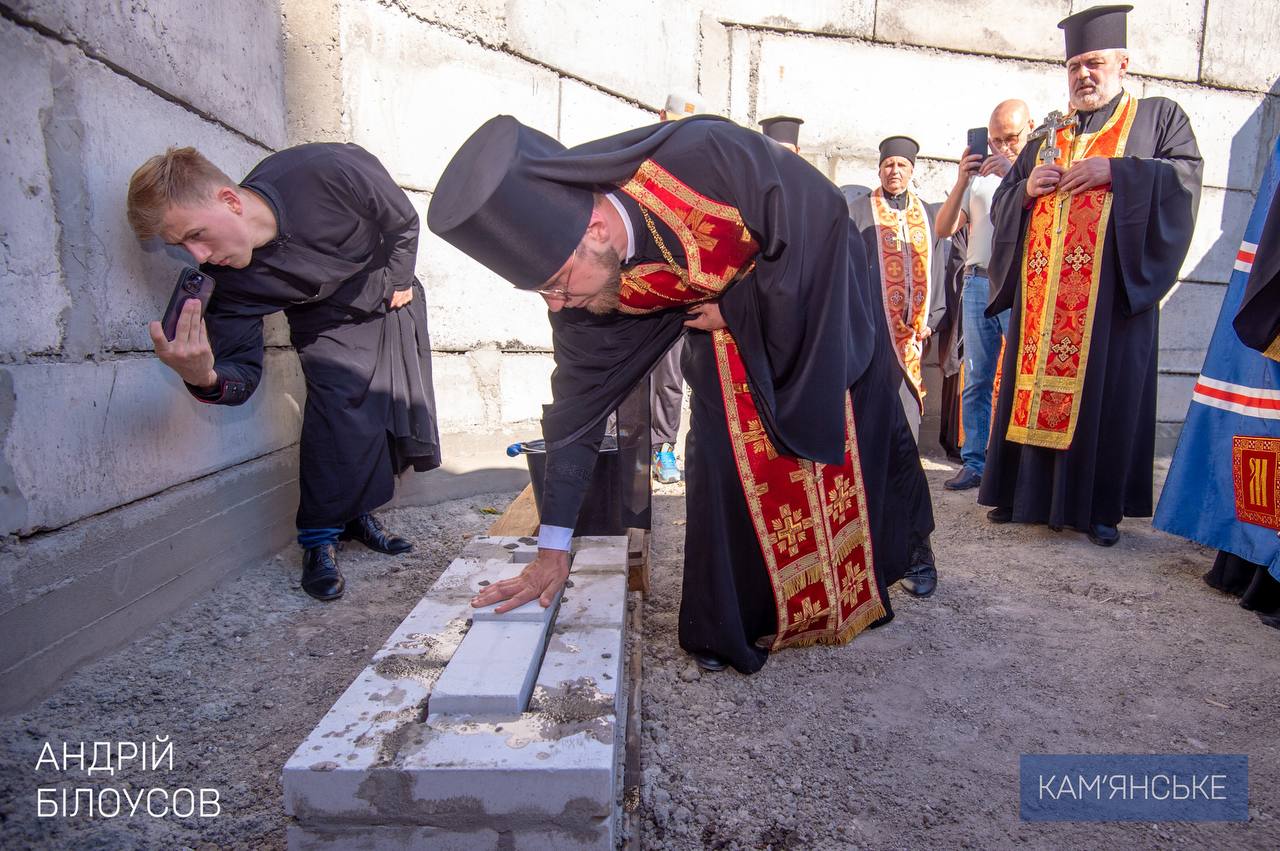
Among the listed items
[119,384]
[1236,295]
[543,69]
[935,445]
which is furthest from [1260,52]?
[119,384]

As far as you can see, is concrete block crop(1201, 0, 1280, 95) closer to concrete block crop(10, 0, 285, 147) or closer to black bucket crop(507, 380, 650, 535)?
black bucket crop(507, 380, 650, 535)

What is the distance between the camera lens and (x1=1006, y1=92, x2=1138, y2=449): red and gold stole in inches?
145

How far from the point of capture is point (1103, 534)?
375cm

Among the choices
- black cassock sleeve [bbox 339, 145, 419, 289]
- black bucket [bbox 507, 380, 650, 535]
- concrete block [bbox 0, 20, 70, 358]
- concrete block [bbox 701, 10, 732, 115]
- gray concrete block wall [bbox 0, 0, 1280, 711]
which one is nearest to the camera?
concrete block [bbox 0, 20, 70, 358]

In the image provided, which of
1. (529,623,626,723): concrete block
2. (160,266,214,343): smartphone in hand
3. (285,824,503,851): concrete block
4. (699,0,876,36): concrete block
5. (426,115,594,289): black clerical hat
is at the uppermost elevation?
(699,0,876,36): concrete block

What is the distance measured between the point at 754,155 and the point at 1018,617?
2.04m

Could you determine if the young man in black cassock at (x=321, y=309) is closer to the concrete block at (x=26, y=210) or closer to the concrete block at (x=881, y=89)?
the concrete block at (x=26, y=210)

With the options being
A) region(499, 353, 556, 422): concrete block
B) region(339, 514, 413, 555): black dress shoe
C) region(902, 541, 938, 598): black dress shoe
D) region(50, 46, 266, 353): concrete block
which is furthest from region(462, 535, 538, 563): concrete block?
region(499, 353, 556, 422): concrete block

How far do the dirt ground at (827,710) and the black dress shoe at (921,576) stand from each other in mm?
55

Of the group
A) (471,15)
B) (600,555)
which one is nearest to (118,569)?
(600,555)

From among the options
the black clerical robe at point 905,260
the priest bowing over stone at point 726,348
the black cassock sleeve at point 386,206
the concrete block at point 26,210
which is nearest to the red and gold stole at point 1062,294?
the black clerical robe at point 905,260

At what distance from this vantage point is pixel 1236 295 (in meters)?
3.16

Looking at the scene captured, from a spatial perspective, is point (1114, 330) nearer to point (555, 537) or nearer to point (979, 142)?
point (979, 142)

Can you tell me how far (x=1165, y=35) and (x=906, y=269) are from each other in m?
3.12
